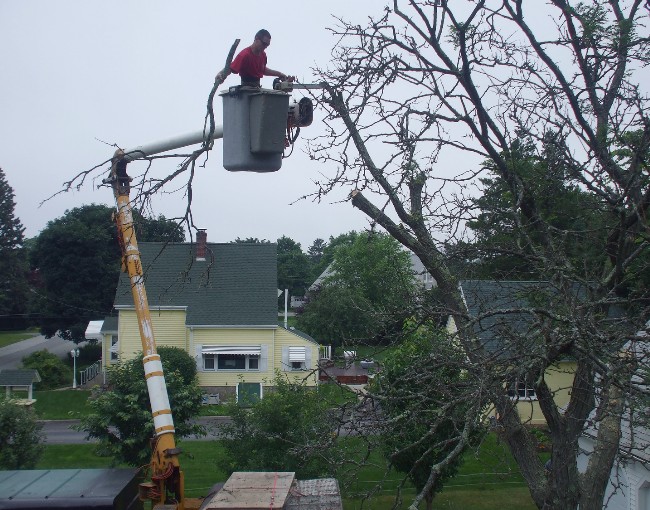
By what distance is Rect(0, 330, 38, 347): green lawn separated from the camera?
64625 millimetres

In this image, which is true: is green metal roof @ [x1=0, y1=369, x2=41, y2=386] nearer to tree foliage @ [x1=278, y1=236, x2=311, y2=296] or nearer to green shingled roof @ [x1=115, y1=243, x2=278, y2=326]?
green shingled roof @ [x1=115, y1=243, x2=278, y2=326]

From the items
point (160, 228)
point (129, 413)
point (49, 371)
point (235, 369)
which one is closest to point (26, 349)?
point (49, 371)

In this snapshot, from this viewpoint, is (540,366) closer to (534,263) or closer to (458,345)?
(458,345)

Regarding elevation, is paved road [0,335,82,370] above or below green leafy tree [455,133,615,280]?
below

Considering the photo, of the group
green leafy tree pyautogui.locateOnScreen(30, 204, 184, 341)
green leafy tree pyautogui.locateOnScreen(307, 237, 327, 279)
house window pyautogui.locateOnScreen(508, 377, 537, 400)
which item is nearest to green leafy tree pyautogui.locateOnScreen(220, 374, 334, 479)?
house window pyautogui.locateOnScreen(508, 377, 537, 400)

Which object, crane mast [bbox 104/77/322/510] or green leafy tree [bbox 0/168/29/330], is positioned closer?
crane mast [bbox 104/77/322/510]

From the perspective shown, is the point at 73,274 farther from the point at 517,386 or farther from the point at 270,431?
the point at 517,386

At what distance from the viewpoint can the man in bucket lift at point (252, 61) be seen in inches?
171

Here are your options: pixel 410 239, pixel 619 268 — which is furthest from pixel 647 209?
pixel 410 239

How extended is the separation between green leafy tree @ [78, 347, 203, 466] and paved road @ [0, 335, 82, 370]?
33.7 meters

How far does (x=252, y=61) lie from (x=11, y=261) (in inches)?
2373

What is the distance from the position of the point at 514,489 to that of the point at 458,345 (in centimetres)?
1514

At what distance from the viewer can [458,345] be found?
563 centimetres

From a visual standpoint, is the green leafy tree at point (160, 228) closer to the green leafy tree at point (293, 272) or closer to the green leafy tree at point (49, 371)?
the green leafy tree at point (49, 371)
